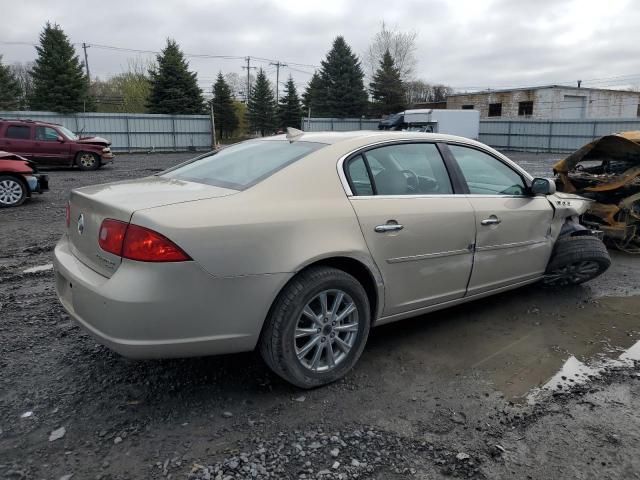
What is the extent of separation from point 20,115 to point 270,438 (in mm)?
29101

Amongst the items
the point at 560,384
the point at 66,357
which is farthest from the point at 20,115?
the point at 560,384

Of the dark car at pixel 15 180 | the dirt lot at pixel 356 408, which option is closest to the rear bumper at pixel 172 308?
the dirt lot at pixel 356 408

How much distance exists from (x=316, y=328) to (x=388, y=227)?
788 mm

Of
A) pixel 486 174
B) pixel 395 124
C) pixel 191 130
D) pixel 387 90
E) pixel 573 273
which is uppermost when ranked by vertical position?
pixel 387 90

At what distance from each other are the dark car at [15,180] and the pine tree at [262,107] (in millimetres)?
37677

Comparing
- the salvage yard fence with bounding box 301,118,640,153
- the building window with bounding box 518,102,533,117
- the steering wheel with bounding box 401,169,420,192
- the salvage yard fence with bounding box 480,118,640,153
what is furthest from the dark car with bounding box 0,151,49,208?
the building window with bounding box 518,102,533,117

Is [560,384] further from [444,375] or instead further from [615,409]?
[444,375]

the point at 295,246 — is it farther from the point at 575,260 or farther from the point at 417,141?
the point at 575,260

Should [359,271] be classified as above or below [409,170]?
below

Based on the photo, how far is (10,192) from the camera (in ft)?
31.0

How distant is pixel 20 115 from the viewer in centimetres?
2619

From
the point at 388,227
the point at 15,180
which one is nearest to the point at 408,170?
the point at 388,227

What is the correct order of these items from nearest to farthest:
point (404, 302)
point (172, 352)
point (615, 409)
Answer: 1. point (172, 352)
2. point (615, 409)
3. point (404, 302)

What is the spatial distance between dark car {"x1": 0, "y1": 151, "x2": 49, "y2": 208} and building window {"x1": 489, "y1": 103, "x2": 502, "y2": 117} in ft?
140
